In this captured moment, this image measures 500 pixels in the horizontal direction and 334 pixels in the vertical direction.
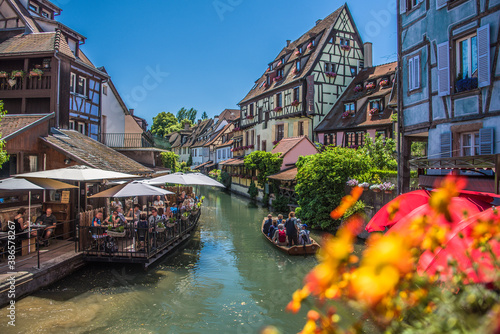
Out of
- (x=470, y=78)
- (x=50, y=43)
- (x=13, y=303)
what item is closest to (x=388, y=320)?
(x=13, y=303)

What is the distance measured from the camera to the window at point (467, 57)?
9312 millimetres

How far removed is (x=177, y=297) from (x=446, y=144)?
9407 mm

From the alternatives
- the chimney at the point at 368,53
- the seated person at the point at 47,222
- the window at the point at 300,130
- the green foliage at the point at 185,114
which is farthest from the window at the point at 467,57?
the green foliage at the point at 185,114

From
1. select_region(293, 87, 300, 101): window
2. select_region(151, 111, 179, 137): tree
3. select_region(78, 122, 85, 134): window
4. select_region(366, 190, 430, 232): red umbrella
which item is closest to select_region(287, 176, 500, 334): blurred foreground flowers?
select_region(366, 190, 430, 232): red umbrella

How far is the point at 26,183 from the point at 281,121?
26480 mm

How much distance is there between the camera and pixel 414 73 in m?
11.6

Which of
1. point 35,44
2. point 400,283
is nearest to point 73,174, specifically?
point 35,44

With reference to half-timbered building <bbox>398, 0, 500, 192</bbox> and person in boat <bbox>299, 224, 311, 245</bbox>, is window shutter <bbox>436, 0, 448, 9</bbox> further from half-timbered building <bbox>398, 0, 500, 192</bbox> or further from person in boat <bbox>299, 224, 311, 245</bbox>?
person in boat <bbox>299, 224, 311, 245</bbox>

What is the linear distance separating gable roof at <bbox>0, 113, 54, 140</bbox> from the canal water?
599 cm

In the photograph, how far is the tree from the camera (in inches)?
3206

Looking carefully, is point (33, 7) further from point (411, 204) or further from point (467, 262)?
point (467, 262)

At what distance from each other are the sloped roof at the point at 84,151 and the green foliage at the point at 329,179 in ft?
31.0

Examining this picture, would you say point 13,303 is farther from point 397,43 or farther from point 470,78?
point 397,43

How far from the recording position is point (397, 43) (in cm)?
1264
